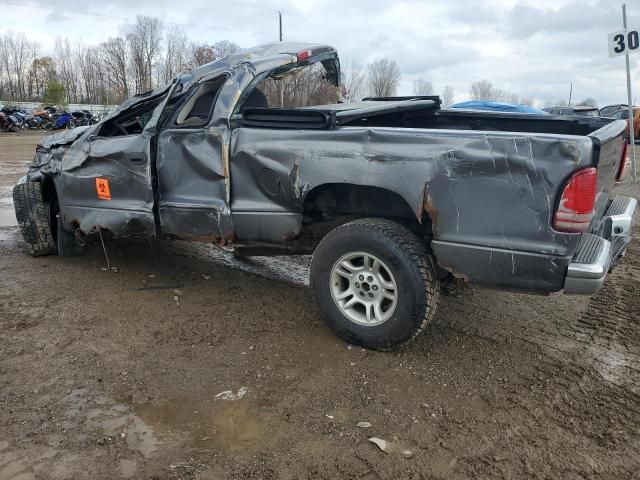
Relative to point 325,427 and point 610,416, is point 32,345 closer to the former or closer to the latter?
point 325,427

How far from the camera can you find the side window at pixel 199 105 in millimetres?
4277

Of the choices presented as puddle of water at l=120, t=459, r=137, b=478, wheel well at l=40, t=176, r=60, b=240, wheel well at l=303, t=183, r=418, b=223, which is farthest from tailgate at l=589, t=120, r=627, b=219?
wheel well at l=40, t=176, r=60, b=240

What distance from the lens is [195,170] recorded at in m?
4.20

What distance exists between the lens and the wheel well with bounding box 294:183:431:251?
3645mm

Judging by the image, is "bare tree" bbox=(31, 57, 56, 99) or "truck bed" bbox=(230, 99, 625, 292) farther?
"bare tree" bbox=(31, 57, 56, 99)

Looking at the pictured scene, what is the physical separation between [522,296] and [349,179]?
7.21 ft

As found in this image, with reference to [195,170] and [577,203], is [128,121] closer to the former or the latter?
[195,170]

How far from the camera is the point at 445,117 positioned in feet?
17.0

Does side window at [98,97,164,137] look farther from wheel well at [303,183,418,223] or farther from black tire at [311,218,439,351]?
black tire at [311,218,439,351]

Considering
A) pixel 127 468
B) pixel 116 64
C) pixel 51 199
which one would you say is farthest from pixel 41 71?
pixel 127 468

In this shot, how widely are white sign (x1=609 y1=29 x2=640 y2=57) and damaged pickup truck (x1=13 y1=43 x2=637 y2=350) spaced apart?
23.7ft

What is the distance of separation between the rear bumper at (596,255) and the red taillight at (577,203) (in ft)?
0.62

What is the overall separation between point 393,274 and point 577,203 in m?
1.13

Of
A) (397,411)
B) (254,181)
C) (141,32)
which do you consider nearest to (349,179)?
(254,181)
